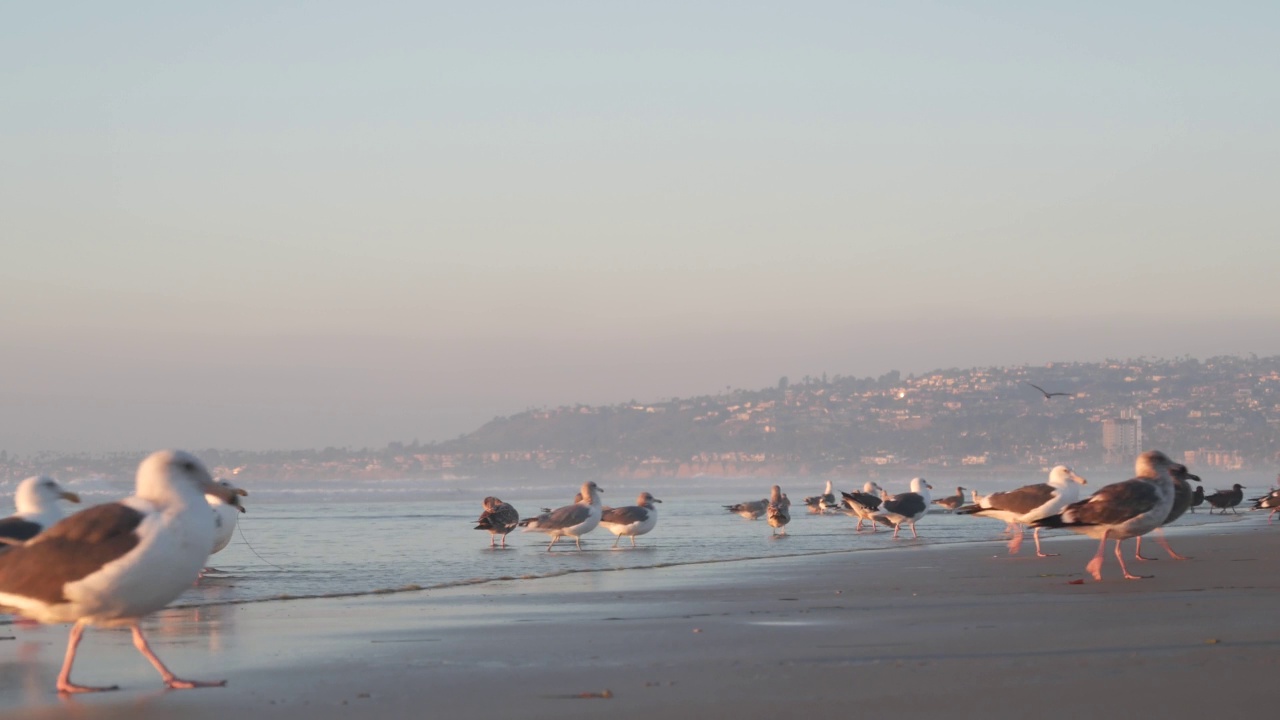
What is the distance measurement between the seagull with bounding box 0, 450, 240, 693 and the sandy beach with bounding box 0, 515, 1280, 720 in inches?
16.2

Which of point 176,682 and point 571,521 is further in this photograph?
point 571,521

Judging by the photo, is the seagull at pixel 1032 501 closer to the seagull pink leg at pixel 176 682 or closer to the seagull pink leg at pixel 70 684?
the seagull pink leg at pixel 176 682

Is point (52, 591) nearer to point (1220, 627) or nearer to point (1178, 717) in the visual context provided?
point (1178, 717)

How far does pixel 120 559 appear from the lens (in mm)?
6949

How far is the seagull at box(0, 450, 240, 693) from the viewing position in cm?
696

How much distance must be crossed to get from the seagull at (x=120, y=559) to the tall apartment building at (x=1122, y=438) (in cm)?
10173

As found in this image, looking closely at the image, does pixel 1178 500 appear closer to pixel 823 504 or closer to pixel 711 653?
pixel 711 653

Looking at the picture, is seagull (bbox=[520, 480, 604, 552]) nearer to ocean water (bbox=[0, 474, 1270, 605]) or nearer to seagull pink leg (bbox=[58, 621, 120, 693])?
ocean water (bbox=[0, 474, 1270, 605])

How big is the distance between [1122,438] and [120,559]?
348 feet

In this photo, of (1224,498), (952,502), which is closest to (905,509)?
(952,502)

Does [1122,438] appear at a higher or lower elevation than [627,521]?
higher

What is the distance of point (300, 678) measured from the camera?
23.9 ft

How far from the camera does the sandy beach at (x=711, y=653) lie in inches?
247

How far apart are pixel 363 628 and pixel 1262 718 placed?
6119 millimetres
